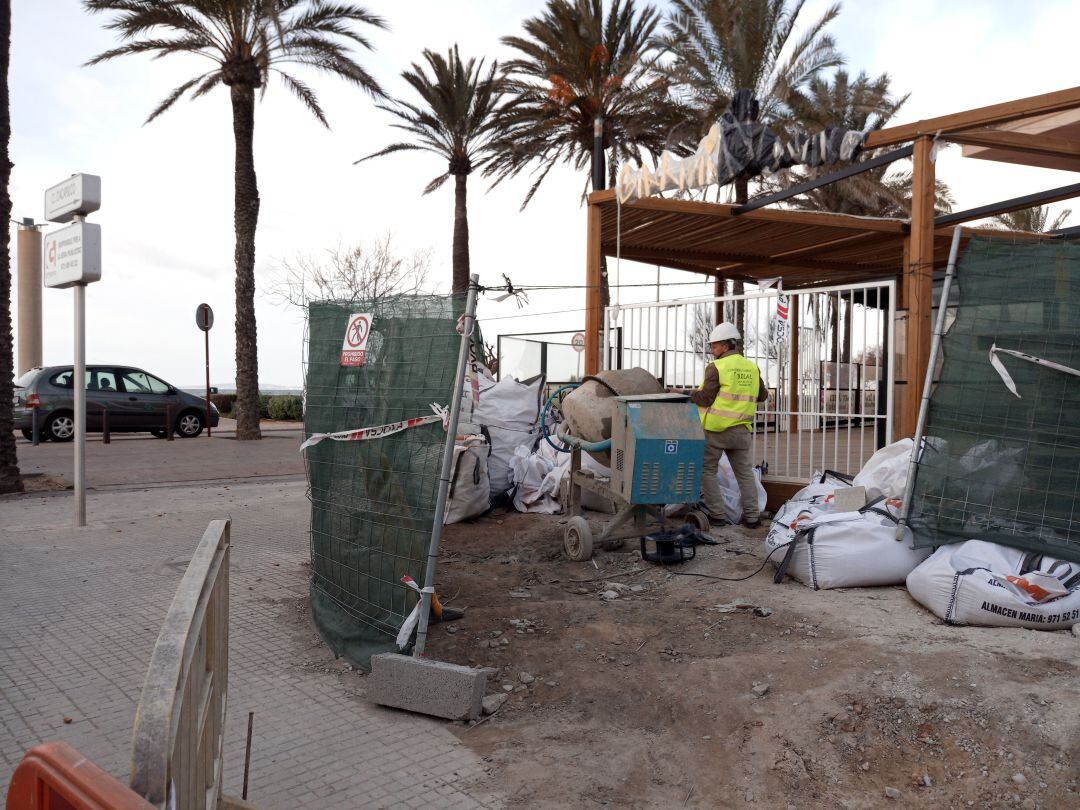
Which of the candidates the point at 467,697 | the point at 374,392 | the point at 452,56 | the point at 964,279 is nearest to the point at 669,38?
the point at 452,56

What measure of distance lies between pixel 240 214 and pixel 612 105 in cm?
868

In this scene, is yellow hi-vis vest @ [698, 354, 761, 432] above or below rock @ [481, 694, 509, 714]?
above

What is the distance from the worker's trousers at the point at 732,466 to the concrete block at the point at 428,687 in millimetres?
3860

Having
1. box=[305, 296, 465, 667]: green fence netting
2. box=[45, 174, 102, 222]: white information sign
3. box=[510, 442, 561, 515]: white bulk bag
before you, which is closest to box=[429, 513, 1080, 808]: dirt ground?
→ box=[305, 296, 465, 667]: green fence netting

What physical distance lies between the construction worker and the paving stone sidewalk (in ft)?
11.8

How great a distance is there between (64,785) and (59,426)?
705 inches

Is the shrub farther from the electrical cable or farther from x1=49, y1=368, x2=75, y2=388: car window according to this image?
the electrical cable

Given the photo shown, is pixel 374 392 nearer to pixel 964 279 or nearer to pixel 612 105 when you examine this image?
pixel 964 279

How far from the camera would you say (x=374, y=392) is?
468 cm

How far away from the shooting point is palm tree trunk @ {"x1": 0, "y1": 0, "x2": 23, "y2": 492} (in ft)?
32.6

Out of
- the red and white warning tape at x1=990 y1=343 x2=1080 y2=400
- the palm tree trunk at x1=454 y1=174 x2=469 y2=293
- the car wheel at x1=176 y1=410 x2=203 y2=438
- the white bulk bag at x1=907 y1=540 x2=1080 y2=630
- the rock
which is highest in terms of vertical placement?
the palm tree trunk at x1=454 y1=174 x2=469 y2=293

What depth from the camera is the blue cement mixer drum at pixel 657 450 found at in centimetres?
603

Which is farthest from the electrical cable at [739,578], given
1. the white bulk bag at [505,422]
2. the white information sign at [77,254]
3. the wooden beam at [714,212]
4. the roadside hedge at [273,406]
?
the roadside hedge at [273,406]

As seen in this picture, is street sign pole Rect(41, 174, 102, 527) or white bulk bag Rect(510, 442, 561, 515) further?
white bulk bag Rect(510, 442, 561, 515)
